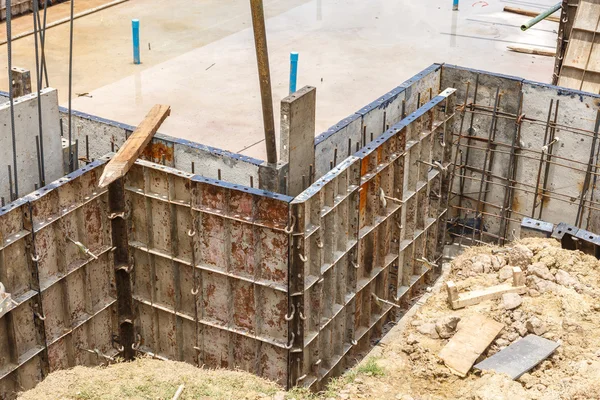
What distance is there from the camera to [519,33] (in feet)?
82.4

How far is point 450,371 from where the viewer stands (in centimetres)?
Result: 1191

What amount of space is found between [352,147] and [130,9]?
15.7m

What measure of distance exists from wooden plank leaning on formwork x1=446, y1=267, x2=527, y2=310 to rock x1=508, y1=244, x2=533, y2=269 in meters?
0.24

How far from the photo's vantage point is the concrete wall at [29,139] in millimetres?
10945

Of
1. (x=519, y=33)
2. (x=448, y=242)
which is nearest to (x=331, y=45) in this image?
(x=519, y=33)

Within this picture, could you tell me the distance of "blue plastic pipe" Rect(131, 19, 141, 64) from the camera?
21.9 meters

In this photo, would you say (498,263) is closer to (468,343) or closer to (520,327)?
(520,327)

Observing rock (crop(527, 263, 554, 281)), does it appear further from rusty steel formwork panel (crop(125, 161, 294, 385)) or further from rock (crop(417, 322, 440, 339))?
rusty steel formwork panel (crop(125, 161, 294, 385))

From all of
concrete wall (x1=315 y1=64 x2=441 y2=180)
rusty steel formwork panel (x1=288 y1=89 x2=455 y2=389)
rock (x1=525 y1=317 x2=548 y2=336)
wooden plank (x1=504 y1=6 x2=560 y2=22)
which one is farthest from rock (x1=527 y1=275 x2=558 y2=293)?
wooden plank (x1=504 y1=6 x2=560 y2=22)

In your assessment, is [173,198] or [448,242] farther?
[448,242]

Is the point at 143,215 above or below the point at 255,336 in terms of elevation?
above

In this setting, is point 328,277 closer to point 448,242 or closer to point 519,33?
point 448,242

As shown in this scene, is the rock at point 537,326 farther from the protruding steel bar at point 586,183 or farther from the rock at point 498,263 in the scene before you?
the protruding steel bar at point 586,183

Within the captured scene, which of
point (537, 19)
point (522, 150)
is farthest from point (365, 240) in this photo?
point (537, 19)
